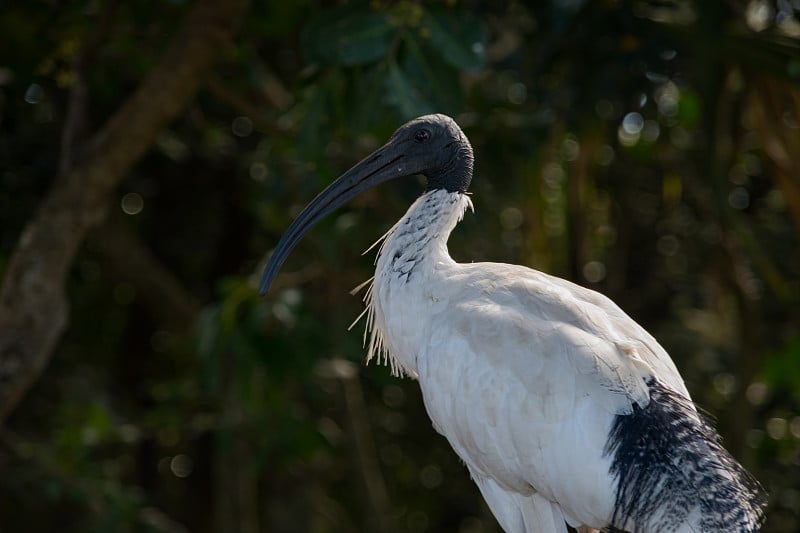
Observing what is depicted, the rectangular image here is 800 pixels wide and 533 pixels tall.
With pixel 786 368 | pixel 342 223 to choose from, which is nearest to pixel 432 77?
pixel 342 223

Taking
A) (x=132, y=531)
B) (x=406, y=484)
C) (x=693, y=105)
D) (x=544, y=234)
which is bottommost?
(x=406, y=484)

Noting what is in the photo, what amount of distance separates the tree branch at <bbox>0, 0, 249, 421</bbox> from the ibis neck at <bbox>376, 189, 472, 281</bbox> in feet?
5.81

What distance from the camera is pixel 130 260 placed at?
291 inches

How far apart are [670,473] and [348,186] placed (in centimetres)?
139

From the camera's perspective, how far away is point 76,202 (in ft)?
18.0

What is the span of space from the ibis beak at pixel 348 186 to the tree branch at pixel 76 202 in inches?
60.4

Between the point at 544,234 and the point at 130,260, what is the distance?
2.55m

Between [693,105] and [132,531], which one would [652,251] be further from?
[132,531]

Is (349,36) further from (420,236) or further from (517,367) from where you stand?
(517,367)

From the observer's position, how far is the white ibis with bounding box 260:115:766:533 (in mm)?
3697

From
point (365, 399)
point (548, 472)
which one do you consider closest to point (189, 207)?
point (365, 399)

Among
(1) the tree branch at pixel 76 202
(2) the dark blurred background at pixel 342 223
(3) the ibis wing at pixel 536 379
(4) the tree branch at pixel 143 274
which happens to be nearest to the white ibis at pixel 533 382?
(3) the ibis wing at pixel 536 379

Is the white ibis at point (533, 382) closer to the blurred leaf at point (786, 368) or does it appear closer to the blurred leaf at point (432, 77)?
the blurred leaf at point (432, 77)

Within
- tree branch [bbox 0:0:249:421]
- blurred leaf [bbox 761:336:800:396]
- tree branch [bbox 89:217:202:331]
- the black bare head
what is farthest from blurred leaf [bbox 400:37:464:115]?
tree branch [bbox 89:217:202:331]
